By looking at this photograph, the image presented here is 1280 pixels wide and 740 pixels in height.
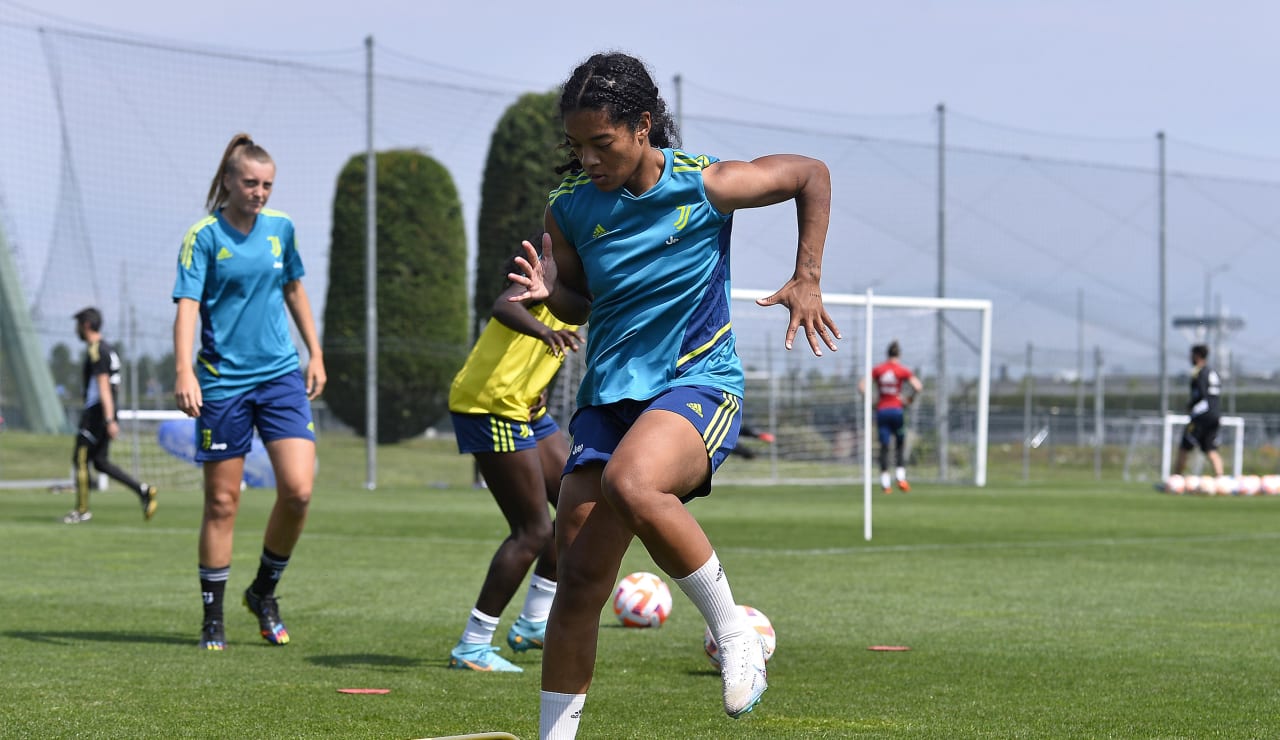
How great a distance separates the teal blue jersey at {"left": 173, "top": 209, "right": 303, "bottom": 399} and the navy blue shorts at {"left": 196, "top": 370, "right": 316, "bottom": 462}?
0.04 m

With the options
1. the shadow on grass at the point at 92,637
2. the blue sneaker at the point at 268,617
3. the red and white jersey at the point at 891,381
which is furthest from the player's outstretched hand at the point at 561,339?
the red and white jersey at the point at 891,381

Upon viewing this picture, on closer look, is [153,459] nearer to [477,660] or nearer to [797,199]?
[477,660]

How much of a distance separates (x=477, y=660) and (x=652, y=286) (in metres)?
2.41

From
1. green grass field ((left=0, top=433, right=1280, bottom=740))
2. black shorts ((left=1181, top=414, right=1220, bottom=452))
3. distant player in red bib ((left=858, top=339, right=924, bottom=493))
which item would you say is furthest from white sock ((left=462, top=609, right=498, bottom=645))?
black shorts ((left=1181, top=414, right=1220, bottom=452))

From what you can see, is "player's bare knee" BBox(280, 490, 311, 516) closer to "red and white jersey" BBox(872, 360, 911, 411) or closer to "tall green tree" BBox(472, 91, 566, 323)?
"red and white jersey" BBox(872, 360, 911, 411)

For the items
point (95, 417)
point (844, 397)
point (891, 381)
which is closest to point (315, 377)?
point (95, 417)

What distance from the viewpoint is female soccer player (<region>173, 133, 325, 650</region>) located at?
6.59 m

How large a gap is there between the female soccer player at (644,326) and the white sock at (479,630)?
207 centimetres

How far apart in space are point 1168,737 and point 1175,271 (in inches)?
1201

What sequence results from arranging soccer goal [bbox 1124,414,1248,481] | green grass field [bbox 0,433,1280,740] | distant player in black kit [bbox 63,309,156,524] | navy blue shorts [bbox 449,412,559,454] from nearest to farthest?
green grass field [bbox 0,433,1280,740] → navy blue shorts [bbox 449,412,559,454] → distant player in black kit [bbox 63,309,156,524] → soccer goal [bbox 1124,414,1248,481]

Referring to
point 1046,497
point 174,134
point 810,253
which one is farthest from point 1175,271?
point 810,253

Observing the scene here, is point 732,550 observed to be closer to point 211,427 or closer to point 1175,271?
point 211,427

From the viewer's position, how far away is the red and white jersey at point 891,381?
74.7 ft

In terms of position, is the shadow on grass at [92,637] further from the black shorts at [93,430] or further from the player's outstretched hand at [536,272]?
the black shorts at [93,430]
